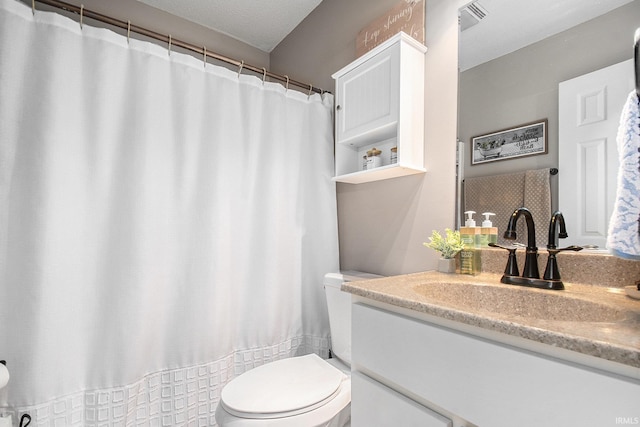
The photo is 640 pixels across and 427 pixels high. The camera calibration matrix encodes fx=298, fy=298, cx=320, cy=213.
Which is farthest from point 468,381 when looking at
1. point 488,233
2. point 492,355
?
point 488,233

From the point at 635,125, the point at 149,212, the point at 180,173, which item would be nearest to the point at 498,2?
the point at 635,125

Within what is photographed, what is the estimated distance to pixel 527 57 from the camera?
3.43 ft

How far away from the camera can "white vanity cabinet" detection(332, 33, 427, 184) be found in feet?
4.28

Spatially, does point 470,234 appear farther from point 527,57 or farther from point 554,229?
point 527,57

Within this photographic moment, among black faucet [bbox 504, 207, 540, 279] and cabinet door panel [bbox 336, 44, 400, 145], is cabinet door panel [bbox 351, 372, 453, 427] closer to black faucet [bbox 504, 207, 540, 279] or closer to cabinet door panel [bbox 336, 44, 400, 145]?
black faucet [bbox 504, 207, 540, 279]

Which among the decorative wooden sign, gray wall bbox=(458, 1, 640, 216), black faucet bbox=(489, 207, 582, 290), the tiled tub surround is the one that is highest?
the decorative wooden sign

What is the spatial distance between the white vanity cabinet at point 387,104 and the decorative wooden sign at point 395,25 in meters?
0.14

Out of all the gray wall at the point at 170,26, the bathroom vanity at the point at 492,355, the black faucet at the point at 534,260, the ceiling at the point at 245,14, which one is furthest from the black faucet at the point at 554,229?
the gray wall at the point at 170,26

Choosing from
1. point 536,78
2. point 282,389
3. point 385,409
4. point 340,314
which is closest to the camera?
point 385,409

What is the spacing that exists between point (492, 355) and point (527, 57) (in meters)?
1.03

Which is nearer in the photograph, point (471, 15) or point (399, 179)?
point (471, 15)

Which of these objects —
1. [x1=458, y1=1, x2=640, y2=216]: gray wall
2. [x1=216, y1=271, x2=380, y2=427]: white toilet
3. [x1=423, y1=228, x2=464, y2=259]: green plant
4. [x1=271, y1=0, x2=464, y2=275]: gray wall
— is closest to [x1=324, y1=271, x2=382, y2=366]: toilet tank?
[x1=216, y1=271, x2=380, y2=427]: white toilet

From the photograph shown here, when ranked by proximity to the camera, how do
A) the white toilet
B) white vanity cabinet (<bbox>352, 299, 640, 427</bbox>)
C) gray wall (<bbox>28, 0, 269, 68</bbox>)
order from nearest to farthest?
white vanity cabinet (<bbox>352, 299, 640, 427</bbox>)
the white toilet
gray wall (<bbox>28, 0, 269, 68</bbox>)

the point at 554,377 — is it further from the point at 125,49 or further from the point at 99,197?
the point at 125,49
